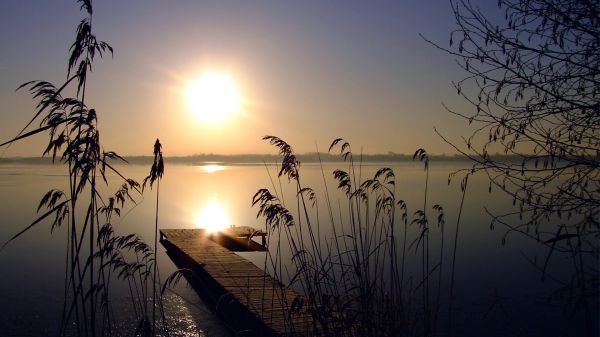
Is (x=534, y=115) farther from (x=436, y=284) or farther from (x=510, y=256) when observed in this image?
(x=510, y=256)

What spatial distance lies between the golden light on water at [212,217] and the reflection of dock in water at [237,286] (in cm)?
524

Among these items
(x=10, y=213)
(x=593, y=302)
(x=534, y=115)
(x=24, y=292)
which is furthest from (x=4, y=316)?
(x=10, y=213)

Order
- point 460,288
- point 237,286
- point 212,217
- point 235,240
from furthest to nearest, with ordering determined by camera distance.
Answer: point 212,217
point 235,240
point 460,288
point 237,286

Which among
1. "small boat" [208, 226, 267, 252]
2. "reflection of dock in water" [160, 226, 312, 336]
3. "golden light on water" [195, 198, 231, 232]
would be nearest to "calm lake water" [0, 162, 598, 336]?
"reflection of dock in water" [160, 226, 312, 336]

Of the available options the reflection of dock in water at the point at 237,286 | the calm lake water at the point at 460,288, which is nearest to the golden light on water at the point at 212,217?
the calm lake water at the point at 460,288

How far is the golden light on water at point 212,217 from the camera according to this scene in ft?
98.3

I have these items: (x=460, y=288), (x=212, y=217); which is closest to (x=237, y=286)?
(x=460, y=288)

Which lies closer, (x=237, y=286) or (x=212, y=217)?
(x=237, y=286)

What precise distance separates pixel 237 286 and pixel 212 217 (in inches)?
947

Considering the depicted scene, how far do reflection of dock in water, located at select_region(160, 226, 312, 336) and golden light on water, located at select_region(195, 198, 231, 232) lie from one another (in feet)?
17.2

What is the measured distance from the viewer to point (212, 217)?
34.3 m

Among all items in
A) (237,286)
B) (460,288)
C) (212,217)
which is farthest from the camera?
(212,217)

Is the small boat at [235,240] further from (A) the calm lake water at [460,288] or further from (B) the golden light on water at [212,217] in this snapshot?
(B) the golden light on water at [212,217]

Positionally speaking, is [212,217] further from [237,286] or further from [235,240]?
[237,286]
